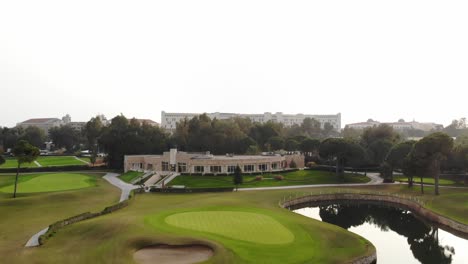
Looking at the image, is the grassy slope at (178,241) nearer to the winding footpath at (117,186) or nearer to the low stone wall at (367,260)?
the low stone wall at (367,260)

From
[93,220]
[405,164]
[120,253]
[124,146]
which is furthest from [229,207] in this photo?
[124,146]

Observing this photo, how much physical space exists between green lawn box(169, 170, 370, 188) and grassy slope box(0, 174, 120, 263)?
519 inches

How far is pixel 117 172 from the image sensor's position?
285 feet

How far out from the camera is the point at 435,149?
55562 millimetres

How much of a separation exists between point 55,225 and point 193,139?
64.2 m

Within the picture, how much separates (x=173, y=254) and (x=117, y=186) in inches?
1559

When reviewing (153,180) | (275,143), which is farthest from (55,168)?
(275,143)

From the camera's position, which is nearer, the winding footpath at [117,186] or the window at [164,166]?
the winding footpath at [117,186]

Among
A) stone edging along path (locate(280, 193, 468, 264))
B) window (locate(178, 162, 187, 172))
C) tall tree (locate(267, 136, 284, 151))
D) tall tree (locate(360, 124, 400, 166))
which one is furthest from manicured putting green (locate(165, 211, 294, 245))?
tall tree (locate(267, 136, 284, 151))

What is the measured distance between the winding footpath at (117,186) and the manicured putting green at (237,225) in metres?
11.1

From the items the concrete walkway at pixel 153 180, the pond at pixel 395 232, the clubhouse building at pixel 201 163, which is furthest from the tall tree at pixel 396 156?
the concrete walkway at pixel 153 180

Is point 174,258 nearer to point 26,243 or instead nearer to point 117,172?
point 26,243

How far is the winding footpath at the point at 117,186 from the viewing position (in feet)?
98.4

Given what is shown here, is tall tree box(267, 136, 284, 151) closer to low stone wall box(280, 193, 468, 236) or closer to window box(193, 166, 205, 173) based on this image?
window box(193, 166, 205, 173)
